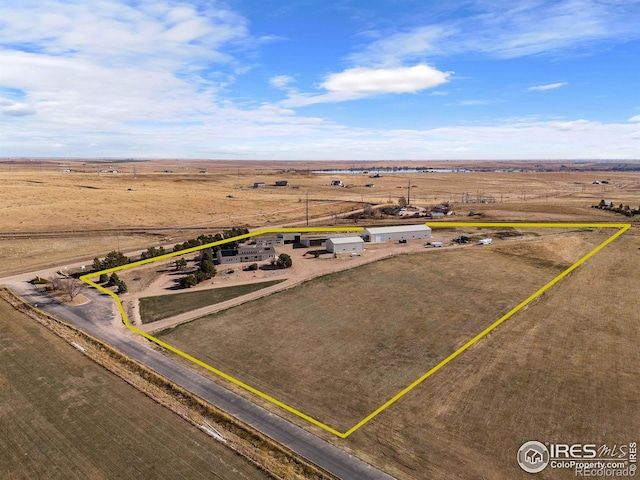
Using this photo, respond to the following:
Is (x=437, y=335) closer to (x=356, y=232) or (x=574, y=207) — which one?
(x=356, y=232)

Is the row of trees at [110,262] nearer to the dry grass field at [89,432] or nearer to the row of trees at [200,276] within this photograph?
the row of trees at [200,276]

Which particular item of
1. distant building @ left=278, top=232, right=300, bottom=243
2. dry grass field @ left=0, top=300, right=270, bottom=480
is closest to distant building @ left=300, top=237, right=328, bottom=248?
distant building @ left=278, top=232, right=300, bottom=243

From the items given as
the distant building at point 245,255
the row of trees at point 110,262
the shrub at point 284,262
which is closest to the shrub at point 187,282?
the distant building at point 245,255

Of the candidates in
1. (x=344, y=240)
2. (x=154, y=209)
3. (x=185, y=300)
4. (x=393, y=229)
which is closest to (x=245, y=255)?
(x=185, y=300)

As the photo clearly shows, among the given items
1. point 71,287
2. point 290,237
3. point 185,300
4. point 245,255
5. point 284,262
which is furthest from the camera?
point 290,237

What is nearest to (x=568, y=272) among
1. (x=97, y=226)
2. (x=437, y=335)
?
(x=437, y=335)

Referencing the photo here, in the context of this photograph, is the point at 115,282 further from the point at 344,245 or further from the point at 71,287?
the point at 344,245

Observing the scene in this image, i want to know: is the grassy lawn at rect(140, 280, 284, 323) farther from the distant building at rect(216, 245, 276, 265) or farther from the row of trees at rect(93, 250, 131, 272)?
the row of trees at rect(93, 250, 131, 272)
